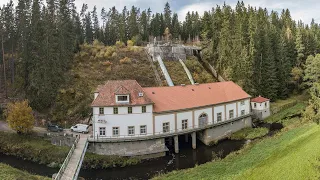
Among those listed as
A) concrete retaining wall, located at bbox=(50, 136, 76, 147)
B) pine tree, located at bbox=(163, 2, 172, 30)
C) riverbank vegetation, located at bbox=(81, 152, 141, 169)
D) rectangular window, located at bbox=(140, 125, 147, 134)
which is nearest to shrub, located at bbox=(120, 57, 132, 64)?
concrete retaining wall, located at bbox=(50, 136, 76, 147)

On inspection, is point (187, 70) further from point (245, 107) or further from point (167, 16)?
point (167, 16)

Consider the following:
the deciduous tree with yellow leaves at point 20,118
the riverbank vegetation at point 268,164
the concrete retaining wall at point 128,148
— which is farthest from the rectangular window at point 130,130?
the deciduous tree with yellow leaves at point 20,118

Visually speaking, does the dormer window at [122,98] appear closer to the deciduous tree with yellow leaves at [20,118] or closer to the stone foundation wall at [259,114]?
the deciduous tree with yellow leaves at [20,118]

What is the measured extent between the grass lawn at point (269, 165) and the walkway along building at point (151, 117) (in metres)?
8.93

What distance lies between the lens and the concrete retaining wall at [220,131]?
3931cm

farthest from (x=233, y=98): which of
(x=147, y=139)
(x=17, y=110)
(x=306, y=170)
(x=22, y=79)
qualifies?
(x=22, y=79)

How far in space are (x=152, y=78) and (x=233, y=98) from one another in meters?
21.8

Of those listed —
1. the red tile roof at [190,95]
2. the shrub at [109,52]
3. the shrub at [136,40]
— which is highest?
the shrub at [136,40]

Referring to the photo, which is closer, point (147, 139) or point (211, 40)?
point (147, 139)

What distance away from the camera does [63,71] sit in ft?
175

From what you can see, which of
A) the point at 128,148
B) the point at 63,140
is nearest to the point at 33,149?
the point at 63,140

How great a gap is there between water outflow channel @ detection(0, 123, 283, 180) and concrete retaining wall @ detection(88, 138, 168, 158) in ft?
4.35

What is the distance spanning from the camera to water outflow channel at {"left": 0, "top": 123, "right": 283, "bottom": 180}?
29.4m

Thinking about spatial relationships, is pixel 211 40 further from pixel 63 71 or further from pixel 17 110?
pixel 17 110
